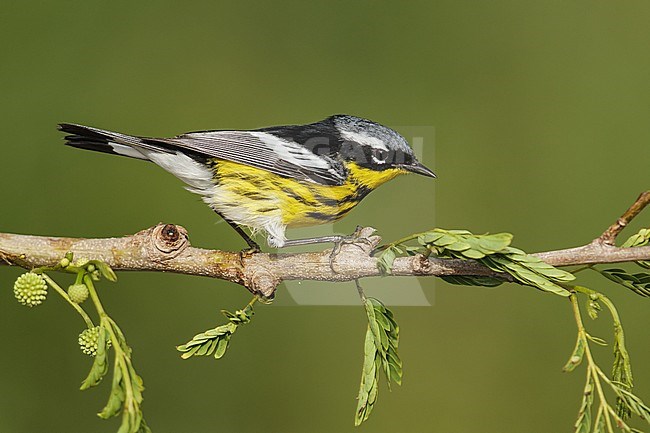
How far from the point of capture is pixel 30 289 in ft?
1.47

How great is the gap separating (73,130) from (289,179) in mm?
204

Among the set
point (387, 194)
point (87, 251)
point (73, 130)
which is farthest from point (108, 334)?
point (387, 194)

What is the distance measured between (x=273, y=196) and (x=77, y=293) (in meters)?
0.29

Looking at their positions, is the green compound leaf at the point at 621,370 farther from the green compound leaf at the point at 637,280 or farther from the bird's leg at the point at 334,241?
the bird's leg at the point at 334,241

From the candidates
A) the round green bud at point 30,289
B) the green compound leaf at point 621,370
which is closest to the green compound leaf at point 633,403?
the green compound leaf at point 621,370

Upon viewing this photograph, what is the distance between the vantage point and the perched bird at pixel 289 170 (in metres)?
0.68

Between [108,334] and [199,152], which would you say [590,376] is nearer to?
[108,334]

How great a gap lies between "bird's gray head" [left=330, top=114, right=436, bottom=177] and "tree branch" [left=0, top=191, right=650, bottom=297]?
16 centimetres

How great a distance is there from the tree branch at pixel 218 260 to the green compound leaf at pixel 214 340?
3 centimetres

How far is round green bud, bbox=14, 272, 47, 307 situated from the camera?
1.46ft

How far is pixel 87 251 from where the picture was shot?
20.8 inches

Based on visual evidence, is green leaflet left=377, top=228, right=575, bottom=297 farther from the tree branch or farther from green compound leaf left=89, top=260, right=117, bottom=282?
green compound leaf left=89, top=260, right=117, bottom=282

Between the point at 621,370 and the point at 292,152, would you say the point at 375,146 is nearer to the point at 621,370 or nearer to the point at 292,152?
the point at 292,152

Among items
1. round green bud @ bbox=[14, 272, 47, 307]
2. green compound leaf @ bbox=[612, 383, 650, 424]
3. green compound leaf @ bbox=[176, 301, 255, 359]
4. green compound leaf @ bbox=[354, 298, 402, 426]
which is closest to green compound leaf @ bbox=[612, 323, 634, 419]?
green compound leaf @ bbox=[612, 383, 650, 424]
